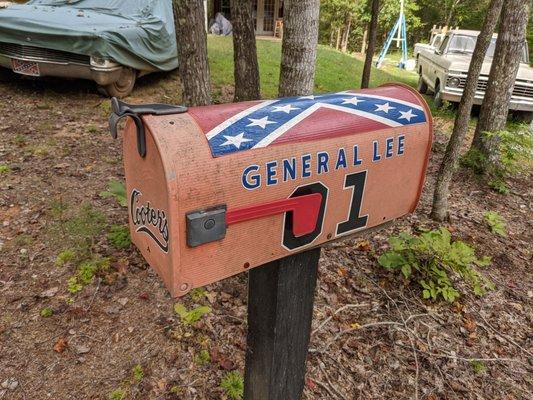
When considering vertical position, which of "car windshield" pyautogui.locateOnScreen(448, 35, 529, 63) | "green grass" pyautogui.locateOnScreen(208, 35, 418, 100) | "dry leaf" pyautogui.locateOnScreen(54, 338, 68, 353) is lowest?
"dry leaf" pyautogui.locateOnScreen(54, 338, 68, 353)

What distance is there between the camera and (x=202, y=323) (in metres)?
2.33

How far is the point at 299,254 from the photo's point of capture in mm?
1258

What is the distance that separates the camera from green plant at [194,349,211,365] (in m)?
2.13

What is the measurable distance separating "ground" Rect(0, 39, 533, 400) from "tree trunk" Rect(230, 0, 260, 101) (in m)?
2.09

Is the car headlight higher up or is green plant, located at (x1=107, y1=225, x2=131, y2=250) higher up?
the car headlight

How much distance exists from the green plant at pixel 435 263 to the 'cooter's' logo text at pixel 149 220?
2.09m

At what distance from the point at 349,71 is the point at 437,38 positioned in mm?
4542

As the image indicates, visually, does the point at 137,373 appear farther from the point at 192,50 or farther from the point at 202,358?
the point at 192,50

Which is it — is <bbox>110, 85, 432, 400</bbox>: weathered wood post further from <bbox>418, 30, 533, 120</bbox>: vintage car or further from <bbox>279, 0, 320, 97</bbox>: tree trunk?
<bbox>418, 30, 533, 120</bbox>: vintage car

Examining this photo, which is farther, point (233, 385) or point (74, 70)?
point (74, 70)

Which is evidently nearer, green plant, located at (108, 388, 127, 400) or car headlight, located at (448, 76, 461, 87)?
green plant, located at (108, 388, 127, 400)

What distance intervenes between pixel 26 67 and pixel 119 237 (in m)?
→ 3.51

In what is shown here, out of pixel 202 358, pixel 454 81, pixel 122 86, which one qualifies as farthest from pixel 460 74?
pixel 202 358

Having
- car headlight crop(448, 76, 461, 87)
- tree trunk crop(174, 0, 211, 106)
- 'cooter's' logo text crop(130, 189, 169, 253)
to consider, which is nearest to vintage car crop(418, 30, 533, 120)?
car headlight crop(448, 76, 461, 87)
